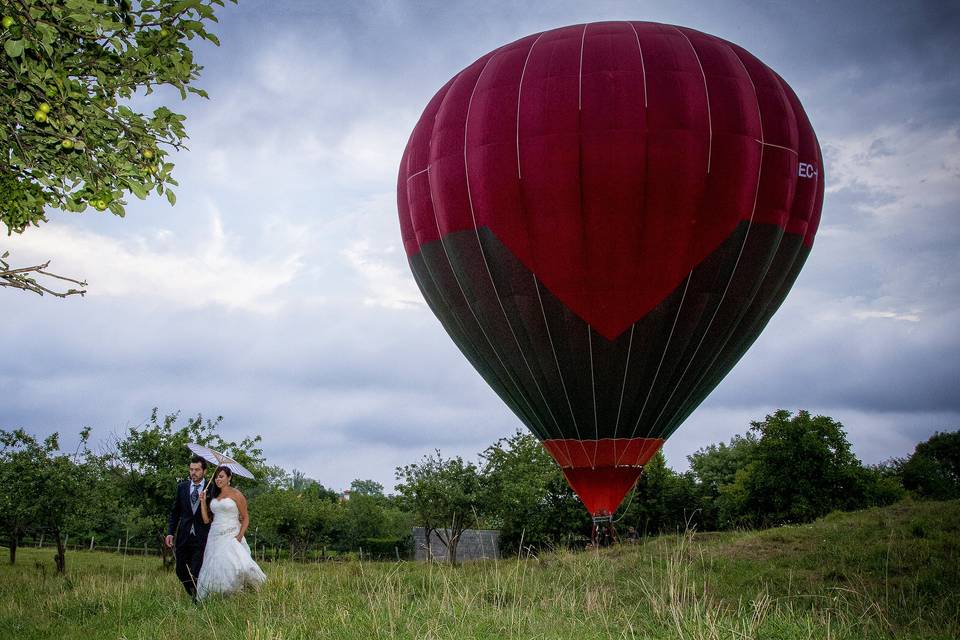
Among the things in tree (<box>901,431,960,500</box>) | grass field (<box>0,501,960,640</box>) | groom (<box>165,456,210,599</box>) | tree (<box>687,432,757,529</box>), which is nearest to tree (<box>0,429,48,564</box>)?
grass field (<box>0,501,960,640</box>)

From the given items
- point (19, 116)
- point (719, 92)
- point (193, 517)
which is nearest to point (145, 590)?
point (193, 517)

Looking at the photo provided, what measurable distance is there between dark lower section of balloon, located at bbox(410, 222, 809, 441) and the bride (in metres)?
8.34

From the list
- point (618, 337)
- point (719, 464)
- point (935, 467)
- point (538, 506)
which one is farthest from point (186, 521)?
point (935, 467)

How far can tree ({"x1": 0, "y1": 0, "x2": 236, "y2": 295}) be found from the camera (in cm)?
481

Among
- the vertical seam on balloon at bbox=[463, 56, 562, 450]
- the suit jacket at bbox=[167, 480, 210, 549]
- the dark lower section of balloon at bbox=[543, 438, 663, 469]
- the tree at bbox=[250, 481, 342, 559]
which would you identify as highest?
the vertical seam on balloon at bbox=[463, 56, 562, 450]

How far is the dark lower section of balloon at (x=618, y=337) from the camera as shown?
16.1 meters

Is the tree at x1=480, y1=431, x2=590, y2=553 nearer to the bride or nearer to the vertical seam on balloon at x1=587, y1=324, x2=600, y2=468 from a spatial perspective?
the vertical seam on balloon at x1=587, y1=324, x2=600, y2=468

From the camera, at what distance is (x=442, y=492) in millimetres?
34375

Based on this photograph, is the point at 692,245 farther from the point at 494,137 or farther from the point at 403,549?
the point at 403,549

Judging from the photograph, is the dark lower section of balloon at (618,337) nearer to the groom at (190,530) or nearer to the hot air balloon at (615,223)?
the hot air balloon at (615,223)

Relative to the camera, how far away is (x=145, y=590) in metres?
9.64

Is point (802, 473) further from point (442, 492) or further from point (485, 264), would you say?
point (485, 264)

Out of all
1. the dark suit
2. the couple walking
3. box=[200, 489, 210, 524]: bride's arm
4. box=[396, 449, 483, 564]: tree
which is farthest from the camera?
box=[396, 449, 483, 564]: tree

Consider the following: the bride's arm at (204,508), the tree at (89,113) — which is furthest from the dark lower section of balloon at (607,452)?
the tree at (89,113)
